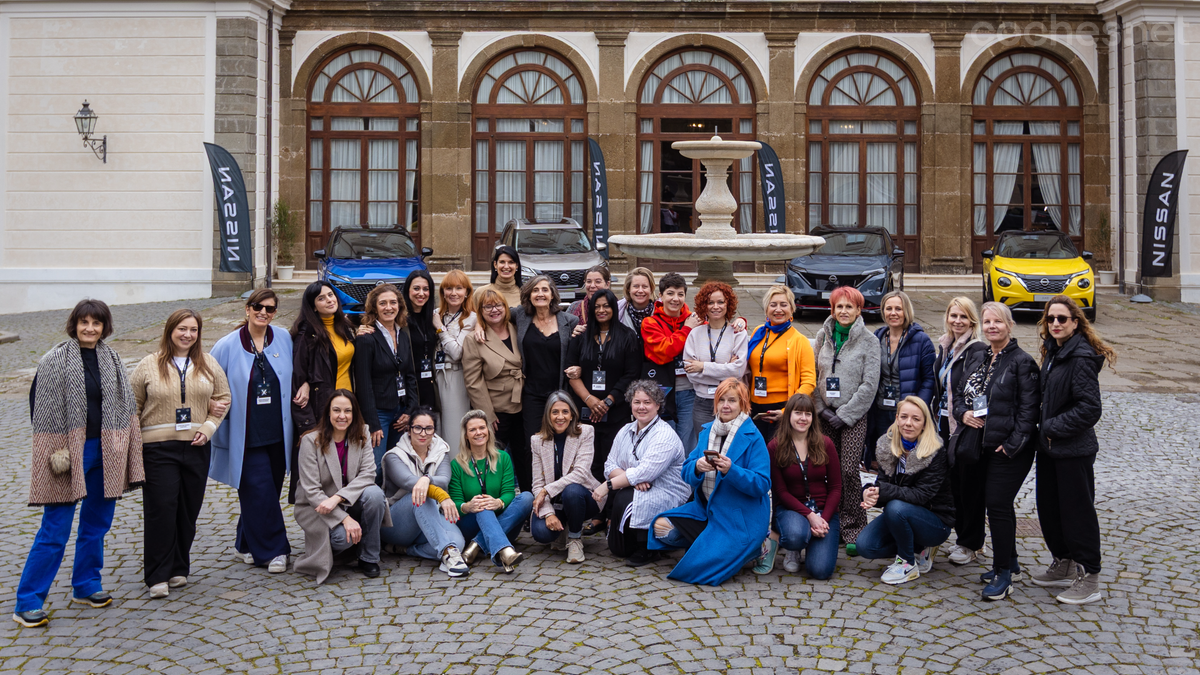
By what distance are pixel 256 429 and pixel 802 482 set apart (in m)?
3.24

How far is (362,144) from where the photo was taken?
77.5 ft

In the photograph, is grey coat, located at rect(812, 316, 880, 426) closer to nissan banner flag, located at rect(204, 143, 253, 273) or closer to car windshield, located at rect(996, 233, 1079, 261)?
car windshield, located at rect(996, 233, 1079, 261)

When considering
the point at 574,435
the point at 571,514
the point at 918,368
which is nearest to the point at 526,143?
the point at 574,435

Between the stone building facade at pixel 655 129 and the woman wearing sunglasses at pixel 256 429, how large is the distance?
16.0 m

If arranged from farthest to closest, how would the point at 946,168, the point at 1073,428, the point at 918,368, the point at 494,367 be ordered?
the point at 946,168
the point at 494,367
the point at 918,368
the point at 1073,428

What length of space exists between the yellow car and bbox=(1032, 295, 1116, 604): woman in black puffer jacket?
477 inches

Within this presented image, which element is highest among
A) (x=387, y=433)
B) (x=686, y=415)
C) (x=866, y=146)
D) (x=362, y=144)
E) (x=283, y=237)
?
(x=866, y=146)

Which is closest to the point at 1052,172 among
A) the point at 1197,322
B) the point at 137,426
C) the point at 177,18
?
the point at 1197,322

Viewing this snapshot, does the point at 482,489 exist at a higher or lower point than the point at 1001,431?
lower

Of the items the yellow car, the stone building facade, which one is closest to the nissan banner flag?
the stone building facade

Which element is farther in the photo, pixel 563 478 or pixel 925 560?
pixel 563 478

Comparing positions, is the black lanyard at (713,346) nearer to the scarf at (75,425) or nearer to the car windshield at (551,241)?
the scarf at (75,425)

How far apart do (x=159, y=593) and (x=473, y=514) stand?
1.81m

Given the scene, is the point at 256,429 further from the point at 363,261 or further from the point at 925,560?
the point at 363,261
